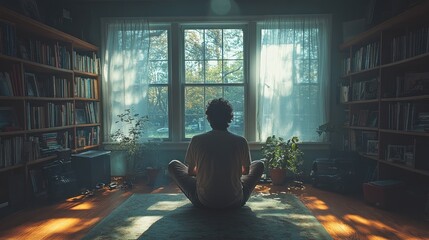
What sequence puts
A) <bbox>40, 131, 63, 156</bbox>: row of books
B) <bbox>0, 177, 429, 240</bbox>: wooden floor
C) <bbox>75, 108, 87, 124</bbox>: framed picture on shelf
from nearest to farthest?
<bbox>0, 177, 429, 240</bbox>: wooden floor
<bbox>40, 131, 63, 156</bbox>: row of books
<bbox>75, 108, 87, 124</bbox>: framed picture on shelf

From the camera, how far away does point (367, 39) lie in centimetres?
352

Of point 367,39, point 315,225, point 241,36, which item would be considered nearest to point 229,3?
point 241,36

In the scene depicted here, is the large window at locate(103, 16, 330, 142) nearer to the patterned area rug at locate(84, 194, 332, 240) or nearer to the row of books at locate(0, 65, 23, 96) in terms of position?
the row of books at locate(0, 65, 23, 96)

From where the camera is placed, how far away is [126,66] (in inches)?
164

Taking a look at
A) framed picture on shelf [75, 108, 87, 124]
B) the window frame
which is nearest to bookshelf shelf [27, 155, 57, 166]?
framed picture on shelf [75, 108, 87, 124]

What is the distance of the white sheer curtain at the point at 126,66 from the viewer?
13.7ft

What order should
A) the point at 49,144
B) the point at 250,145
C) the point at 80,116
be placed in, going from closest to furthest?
the point at 49,144
the point at 80,116
the point at 250,145

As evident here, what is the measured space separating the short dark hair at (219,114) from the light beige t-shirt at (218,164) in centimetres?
6

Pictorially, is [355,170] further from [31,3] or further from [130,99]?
[31,3]

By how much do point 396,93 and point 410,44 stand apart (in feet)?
1.74

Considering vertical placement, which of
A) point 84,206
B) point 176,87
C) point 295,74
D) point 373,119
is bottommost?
point 84,206

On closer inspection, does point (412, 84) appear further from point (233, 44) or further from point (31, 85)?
point (31, 85)

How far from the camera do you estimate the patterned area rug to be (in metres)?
2.10

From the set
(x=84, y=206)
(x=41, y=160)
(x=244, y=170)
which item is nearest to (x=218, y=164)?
(x=244, y=170)
